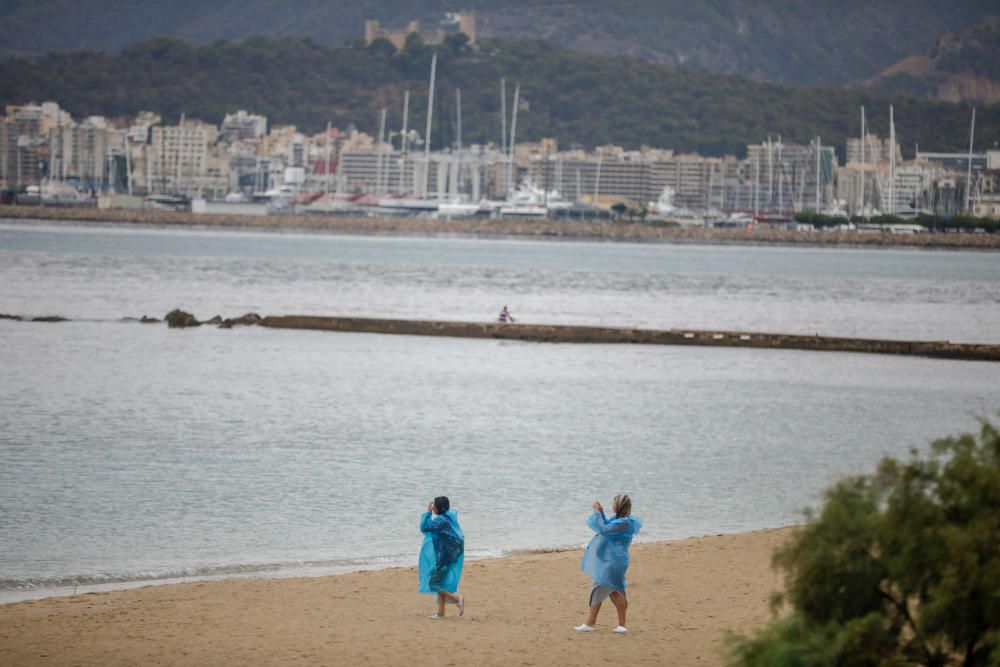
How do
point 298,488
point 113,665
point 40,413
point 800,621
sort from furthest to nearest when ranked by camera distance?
point 40,413, point 298,488, point 113,665, point 800,621

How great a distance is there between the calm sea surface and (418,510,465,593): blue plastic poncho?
7.46 feet

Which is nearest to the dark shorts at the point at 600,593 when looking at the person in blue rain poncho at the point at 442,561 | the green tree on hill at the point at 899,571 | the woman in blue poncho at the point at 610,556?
the woman in blue poncho at the point at 610,556

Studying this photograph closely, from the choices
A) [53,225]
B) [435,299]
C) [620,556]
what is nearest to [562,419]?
[620,556]

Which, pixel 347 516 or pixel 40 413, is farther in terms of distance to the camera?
pixel 40 413

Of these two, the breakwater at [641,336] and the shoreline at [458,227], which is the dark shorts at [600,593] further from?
the shoreline at [458,227]

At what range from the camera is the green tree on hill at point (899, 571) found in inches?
222

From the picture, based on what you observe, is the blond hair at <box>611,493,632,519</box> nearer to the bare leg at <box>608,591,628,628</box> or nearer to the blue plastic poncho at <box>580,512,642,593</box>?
the blue plastic poncho at <box>580,512,642,593</box>

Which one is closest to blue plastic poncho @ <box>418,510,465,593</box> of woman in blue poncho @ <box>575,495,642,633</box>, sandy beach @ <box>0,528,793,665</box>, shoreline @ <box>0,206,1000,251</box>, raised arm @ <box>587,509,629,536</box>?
sandy beach @ <box>0,528,793,665</box>

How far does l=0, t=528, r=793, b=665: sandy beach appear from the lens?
28.7 feet

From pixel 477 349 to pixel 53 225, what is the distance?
329ft

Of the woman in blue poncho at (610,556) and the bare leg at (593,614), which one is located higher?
the woman in blue poncho at (610,556)

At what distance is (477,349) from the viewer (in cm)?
3422

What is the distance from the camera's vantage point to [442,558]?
9.57 meters

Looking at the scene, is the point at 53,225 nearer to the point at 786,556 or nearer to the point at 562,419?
the point at 562,419
